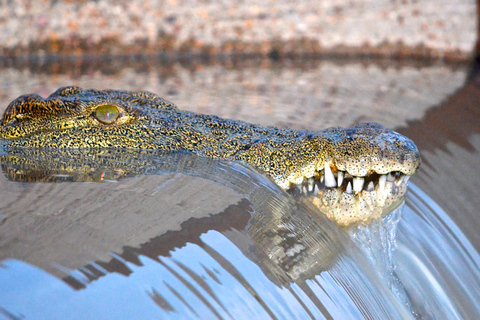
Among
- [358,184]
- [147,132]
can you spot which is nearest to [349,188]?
[358,184]

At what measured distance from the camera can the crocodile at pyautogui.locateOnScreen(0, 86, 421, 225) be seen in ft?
6.76

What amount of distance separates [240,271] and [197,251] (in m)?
0.13

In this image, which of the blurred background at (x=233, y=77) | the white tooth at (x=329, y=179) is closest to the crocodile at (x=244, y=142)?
the white tooth at (x=329, y=179)

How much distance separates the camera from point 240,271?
1.46m

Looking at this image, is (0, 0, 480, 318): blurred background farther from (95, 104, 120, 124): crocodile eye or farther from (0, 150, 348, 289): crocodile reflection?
(95, 104, 120, 124): crocodile eye

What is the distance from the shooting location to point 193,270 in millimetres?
1368

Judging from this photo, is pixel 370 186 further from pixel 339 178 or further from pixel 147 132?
pixel 147 132

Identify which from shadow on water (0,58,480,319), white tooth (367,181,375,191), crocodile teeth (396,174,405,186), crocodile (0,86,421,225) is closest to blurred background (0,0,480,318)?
shadow on water (0,58,480,319)

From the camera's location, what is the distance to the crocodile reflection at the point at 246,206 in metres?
1.58

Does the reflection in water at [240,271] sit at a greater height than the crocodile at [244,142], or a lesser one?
lesser

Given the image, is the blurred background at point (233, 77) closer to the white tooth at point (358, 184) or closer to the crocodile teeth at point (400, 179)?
the white tooth at point (358, 184)

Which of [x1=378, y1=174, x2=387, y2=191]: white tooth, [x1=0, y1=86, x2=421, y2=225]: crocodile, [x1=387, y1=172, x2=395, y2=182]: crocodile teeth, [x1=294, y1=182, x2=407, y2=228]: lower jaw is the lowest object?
[x1=294, y1=182, x2=407, y2=228]: lower jaw

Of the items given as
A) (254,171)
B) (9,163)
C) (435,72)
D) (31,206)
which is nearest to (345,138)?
(254,171)

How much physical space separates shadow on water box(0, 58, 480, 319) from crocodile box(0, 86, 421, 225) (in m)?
0.10
